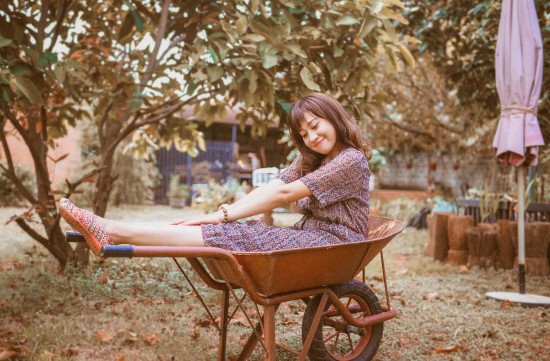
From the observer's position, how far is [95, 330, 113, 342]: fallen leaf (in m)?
2.96

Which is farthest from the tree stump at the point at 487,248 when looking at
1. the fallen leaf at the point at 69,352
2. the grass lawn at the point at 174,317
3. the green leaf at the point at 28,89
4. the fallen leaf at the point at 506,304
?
the green leaf at the point at 28,89

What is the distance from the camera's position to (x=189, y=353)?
2.81 metres

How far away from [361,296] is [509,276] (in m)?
3.30

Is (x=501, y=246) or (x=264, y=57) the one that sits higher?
(x=264, y=57)

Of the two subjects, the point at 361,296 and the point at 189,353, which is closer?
the point at 361,296

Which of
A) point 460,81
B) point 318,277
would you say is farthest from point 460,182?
point 318,277

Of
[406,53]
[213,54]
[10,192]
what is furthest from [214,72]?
[10,192]

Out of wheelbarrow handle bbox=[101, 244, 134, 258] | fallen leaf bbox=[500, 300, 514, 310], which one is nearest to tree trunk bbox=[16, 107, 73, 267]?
wheelbarrow handle bbox=[101, 244, 134, 258]

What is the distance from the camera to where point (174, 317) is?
3492 mm

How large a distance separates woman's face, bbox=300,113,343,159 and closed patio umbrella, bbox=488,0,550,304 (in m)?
2.32

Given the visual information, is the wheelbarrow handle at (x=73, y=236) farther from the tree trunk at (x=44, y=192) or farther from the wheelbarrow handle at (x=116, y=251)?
the tree trunk at (x=44, y=192)

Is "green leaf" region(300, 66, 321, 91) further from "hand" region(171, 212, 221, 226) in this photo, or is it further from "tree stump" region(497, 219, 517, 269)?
"tree stump" region(497, 219, 517, 269)

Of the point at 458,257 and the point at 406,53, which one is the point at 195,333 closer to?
the point at 406,53

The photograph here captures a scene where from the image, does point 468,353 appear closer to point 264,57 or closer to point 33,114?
point 264,57
